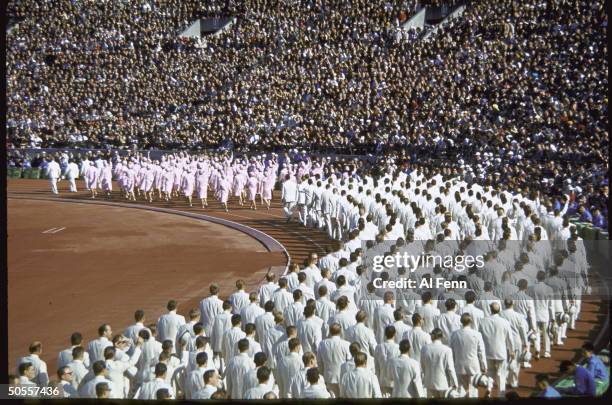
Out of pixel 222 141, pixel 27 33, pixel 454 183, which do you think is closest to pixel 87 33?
pixel 27 33

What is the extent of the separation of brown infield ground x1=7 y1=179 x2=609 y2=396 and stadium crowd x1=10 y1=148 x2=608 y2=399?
3.96ft

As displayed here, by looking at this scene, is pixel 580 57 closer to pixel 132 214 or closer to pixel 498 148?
pixel 498 148

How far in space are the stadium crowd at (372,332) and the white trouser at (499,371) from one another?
2 cm

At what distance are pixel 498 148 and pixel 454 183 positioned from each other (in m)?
7.35

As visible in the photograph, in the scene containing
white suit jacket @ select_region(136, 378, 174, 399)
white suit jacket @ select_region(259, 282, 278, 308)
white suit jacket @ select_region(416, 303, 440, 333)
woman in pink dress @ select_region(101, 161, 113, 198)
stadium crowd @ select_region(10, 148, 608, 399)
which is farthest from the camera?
woman in pink dress @ select_region(101, 161, 113, 198)

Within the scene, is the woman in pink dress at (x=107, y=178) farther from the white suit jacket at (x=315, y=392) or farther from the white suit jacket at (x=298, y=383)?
the white suit jacket at (x=315, y=392)

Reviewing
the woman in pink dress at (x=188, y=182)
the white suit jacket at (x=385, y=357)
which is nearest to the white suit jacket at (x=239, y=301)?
the white suit jacket at (x=385, y=357)

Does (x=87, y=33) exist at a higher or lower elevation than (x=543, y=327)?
higher

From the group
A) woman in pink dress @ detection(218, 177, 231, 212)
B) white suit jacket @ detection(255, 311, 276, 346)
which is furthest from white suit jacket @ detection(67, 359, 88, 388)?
woman in pink dress @ detection(218, 177, 231, 212)

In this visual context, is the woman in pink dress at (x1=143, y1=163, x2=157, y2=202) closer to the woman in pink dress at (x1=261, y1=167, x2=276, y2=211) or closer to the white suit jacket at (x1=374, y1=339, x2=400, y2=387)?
the woman in pink dress at (x1=261, y1=167, x2=276, y2=211)

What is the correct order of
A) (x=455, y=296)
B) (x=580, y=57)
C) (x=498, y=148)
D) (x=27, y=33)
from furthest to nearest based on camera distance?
(x=27, y=33) < (x=580, y=57) < (x=498, y=148) < (x=455, y=296)

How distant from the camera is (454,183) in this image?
25.8 meters

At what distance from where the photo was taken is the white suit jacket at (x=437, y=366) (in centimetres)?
1101

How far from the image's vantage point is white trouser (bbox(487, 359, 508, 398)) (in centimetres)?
1227
